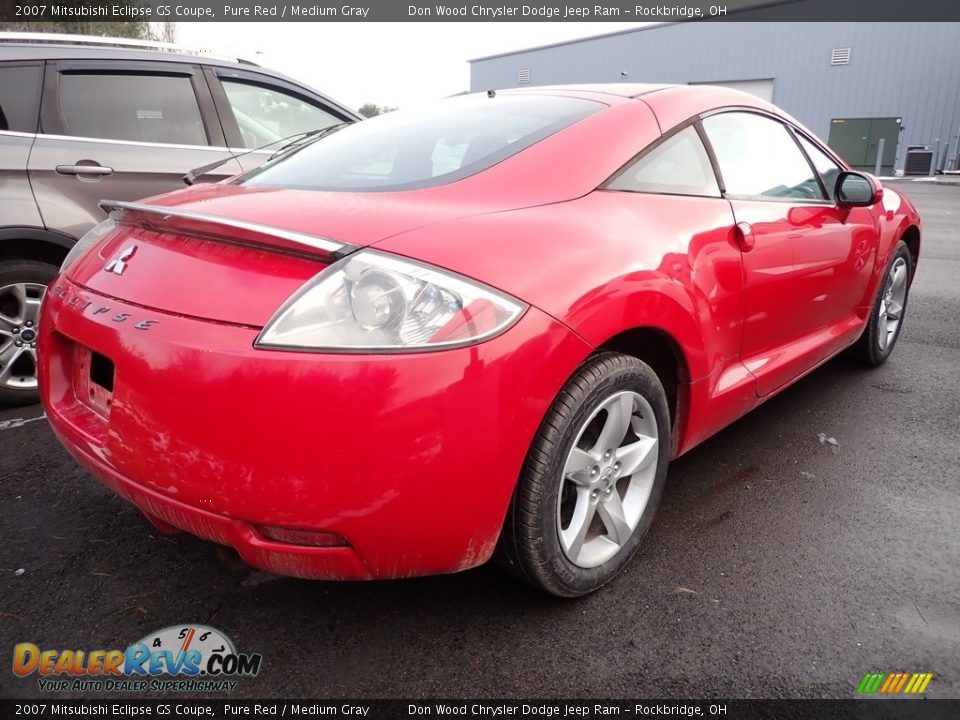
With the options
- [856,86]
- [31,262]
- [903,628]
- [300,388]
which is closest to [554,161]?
[300,388]

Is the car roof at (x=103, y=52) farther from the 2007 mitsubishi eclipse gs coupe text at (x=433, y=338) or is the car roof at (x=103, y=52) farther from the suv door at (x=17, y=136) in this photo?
the 2007 mitsubishi eclipse gs coupe text at (x=433, y=338)

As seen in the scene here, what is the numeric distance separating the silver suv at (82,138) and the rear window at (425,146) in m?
1.06

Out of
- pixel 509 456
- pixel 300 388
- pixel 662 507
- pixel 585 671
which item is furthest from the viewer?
pixel 662 507

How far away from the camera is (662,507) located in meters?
2.48

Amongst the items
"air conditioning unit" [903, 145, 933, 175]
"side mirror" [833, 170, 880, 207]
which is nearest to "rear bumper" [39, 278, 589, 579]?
"side mirror" [833, 170, 880, 207]

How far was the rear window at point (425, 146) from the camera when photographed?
202cm

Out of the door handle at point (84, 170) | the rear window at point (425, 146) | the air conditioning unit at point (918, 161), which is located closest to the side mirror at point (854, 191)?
the rear window at point (425, 146)

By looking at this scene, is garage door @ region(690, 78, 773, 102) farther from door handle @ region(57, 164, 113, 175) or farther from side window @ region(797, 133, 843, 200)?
door handle @ region(57, 164, 113, 175)

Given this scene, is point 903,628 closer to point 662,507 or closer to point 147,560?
point 662,507

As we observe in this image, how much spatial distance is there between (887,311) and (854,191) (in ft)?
4.23

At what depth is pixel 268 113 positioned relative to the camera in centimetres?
425

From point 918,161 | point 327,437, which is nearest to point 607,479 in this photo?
point 327,437

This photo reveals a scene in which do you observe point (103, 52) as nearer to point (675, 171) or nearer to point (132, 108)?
point (132, 108)

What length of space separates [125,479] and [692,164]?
1.92 metres
